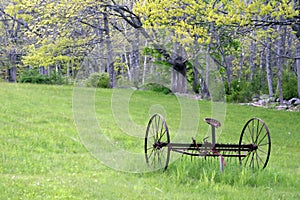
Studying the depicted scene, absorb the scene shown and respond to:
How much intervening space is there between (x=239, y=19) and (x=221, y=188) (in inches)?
185

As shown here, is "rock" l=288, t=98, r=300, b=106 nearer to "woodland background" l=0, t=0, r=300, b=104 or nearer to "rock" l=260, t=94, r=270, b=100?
"woodland background" l=0, t=0, r=300, b=104

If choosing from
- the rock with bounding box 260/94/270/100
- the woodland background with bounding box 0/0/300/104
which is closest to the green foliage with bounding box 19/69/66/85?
the woodland background with bounding box 0/0/300/104

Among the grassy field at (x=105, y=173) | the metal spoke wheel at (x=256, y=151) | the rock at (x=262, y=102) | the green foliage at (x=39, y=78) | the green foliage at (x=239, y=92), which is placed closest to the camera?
the grassy field at (x=105, y=173)

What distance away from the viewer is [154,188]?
5855mm

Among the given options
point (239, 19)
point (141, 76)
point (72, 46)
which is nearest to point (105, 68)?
point (141, 76)

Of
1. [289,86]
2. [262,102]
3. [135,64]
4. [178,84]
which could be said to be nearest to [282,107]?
[262,102]

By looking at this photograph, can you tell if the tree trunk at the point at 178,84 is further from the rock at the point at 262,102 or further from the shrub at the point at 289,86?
the shrub at the point at 289,86

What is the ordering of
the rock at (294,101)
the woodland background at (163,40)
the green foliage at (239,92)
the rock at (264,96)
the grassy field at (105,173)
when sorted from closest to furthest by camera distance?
1. the grassy field at (105,173)
2. the woodland background at (163,40)
3. the rock at (294,101)
4. the green foliage at (239,92)
5. the rock at (264,96)

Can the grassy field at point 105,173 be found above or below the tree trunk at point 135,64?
below

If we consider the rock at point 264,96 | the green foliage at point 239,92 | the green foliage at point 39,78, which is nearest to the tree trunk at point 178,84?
the green foliage at point 239,92

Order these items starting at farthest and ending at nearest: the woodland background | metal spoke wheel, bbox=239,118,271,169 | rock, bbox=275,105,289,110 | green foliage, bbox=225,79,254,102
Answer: green foliage, bbox=225,79,254,102 → rock, bbox=275,105,289,110 → the woodland background → metal spoke wheel, bbox=239,118,271,169

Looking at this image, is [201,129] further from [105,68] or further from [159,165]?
[159,165]

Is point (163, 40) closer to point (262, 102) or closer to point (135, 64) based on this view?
point (262, 102)

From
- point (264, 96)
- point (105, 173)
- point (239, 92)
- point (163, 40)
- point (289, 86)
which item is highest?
point (163, 40)
